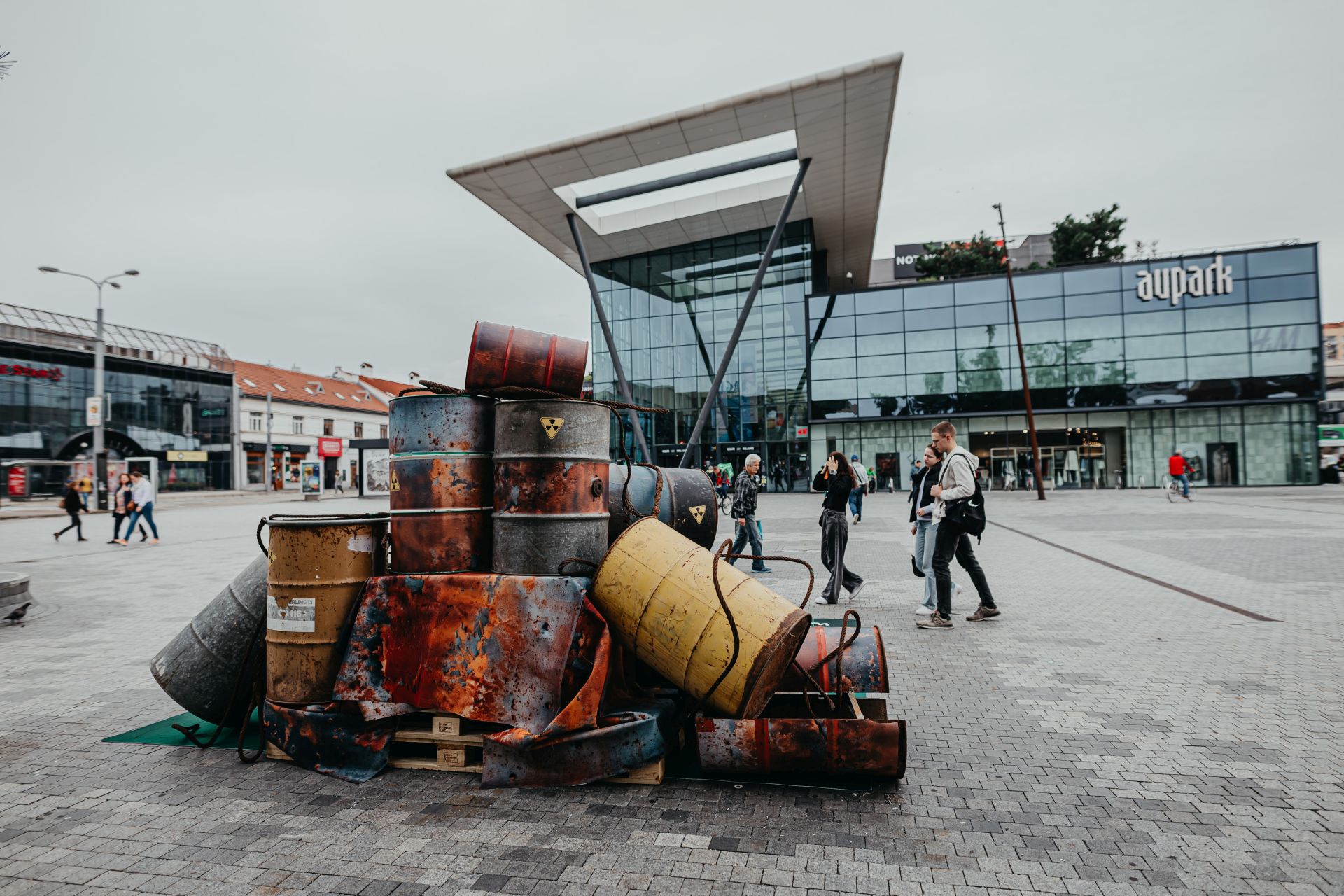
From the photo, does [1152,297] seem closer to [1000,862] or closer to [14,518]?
[1000,862]

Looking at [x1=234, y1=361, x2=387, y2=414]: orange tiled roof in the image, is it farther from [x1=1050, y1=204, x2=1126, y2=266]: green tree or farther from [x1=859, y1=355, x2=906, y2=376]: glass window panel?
[x1=1050, y1=204, x2=1126, y2=266]: green tree

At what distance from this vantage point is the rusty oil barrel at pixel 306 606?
384cm

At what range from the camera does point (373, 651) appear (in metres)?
3.80

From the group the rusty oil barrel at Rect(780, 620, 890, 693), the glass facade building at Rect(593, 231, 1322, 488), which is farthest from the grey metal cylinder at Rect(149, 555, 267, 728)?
the glass facade building at Rect(593, 231, 1322, 488)

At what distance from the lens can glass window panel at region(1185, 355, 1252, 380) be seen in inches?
1294

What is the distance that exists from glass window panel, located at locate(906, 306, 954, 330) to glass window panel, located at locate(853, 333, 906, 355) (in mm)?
784

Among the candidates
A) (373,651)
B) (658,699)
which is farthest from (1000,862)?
(373,651)

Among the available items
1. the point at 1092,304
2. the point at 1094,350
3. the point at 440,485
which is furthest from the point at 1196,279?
the point at 440,485

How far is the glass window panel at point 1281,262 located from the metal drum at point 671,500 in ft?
127

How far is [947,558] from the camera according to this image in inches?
269

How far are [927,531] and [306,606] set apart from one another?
5981 millimetres

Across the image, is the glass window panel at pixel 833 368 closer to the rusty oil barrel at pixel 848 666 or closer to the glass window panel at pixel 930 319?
the glass window panel at pixel 930 319

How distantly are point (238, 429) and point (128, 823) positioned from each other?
188 feet

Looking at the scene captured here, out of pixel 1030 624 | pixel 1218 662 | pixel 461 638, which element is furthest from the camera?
pixel 1030 624
